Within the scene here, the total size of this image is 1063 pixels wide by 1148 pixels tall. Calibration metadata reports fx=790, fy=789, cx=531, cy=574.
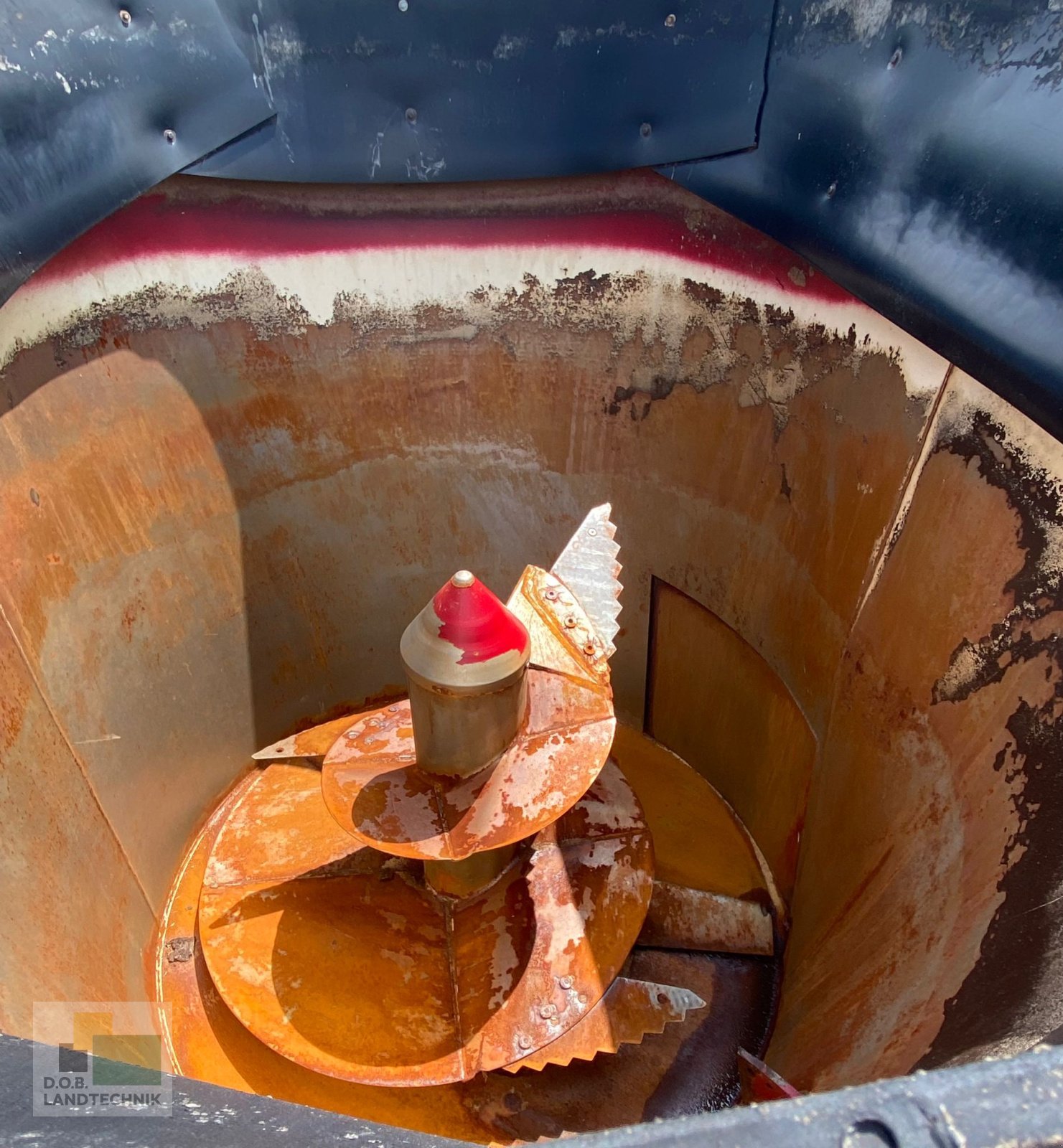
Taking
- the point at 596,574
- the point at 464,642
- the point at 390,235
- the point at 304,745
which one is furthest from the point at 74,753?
the point at 390,235

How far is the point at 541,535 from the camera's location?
2.97 meters

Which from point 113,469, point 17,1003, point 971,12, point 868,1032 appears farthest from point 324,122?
point 868,1032

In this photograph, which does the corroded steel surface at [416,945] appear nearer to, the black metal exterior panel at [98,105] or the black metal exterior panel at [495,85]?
the black metal exterior panel at [98,105]

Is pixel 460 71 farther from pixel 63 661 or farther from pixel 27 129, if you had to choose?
pixel 63 661

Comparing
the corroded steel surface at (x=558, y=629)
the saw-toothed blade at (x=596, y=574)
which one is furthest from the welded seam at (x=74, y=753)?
the saw-toothed blade at (x=596, y=574)

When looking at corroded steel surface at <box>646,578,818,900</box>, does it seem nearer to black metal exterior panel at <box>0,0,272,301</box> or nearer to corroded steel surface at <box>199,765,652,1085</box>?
corroded steel surface at <box>199,765,652,1085</box>

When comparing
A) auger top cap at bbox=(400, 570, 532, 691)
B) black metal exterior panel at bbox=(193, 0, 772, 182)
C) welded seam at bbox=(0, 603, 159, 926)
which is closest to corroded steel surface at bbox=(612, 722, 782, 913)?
auger top cap at bbox=(400, 570, 532, 691)

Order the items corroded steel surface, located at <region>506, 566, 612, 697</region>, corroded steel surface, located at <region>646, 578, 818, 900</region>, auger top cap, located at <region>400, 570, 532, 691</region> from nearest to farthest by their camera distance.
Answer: auger top cap, located at <region>400, 570, 532, 691</region> < corroded steel surface, located at <region>506, 566, 612, 697</region> < corroded steel surface, located at <region>646, 578, 818, 900</region>

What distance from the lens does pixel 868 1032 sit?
164 cm

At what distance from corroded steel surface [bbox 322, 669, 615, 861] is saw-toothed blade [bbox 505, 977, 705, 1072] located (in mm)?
589

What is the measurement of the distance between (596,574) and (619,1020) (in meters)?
1.10

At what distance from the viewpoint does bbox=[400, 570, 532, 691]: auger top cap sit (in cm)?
150

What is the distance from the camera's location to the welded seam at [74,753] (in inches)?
77.3

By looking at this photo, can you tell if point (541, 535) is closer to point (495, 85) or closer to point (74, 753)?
point (495, 85)
